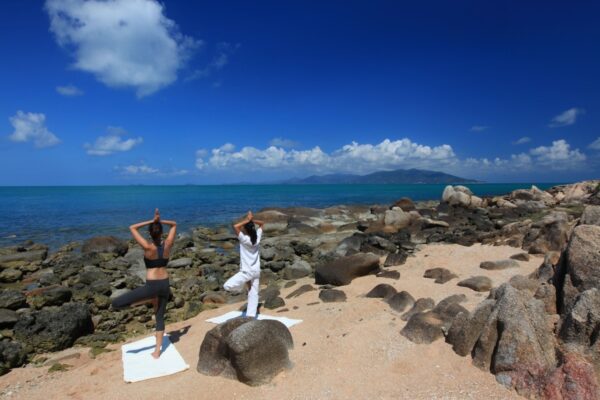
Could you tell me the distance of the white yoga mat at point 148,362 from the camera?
598cm

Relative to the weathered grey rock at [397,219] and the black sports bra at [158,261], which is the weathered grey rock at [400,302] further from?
the weathered grey rock at [397,219]

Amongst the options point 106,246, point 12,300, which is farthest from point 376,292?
point 106,246

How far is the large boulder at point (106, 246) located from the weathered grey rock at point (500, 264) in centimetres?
1794

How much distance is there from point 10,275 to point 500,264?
1885 cm

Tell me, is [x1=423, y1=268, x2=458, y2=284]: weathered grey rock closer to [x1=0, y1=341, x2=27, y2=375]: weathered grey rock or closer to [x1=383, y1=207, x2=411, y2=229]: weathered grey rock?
[x1=0, y1=341, x2=27, y2=375]: weathered grey rock

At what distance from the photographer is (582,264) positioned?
19.3 feet

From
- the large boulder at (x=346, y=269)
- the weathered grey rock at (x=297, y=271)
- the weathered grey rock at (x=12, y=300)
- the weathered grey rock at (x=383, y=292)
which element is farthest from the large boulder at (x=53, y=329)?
the weathered grey rock at (x=383, y=292)

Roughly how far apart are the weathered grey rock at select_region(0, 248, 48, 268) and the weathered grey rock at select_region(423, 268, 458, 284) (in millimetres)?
18368

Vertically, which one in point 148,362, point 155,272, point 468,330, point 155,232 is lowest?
point 148,362

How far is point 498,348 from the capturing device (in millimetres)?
A: 4965

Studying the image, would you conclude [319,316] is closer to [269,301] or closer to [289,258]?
Answer: [269,301]

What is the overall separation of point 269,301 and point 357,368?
4.29 m

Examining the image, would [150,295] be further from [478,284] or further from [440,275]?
[440,275]

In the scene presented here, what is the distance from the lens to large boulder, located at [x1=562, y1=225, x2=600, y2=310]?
18.7ft
